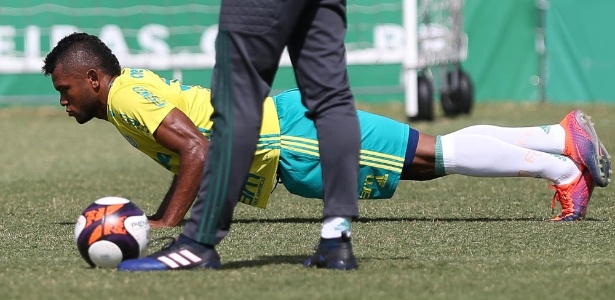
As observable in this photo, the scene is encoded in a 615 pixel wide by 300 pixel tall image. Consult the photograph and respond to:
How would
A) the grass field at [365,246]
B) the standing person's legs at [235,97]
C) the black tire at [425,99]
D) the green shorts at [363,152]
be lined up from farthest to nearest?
the black tire at [425,99]
the green shorts at [363,152]
the standing person's legs at [235,97]
the grass field at [365,246]

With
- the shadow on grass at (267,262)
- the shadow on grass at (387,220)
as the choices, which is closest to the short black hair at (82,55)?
the shadow on grass at (387,220)

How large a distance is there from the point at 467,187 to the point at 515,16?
947 centimetres

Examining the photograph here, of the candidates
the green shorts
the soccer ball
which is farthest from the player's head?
the soccer ball

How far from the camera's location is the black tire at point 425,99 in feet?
41.6

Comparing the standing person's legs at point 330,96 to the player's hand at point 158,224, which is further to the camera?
the player's hand at point 158,224

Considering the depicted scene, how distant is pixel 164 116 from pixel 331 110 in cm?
145

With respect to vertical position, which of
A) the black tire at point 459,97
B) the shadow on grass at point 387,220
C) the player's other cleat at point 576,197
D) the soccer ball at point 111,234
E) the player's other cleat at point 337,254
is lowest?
the black tire at point 459,97

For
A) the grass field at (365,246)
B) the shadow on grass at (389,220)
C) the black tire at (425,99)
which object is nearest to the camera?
the grass field at (365,246)

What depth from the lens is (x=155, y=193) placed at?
7199 millimetres

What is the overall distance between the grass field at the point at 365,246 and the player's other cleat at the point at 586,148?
0.23 metres

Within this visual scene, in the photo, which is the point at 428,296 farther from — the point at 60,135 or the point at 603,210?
the point at 60,135

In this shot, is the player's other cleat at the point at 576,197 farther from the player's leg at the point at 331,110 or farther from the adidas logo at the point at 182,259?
the adidas logo at the point at 182,259

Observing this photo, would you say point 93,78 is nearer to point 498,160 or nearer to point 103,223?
point 103,223

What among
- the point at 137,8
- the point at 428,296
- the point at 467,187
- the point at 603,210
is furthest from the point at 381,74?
the point at 428,296
